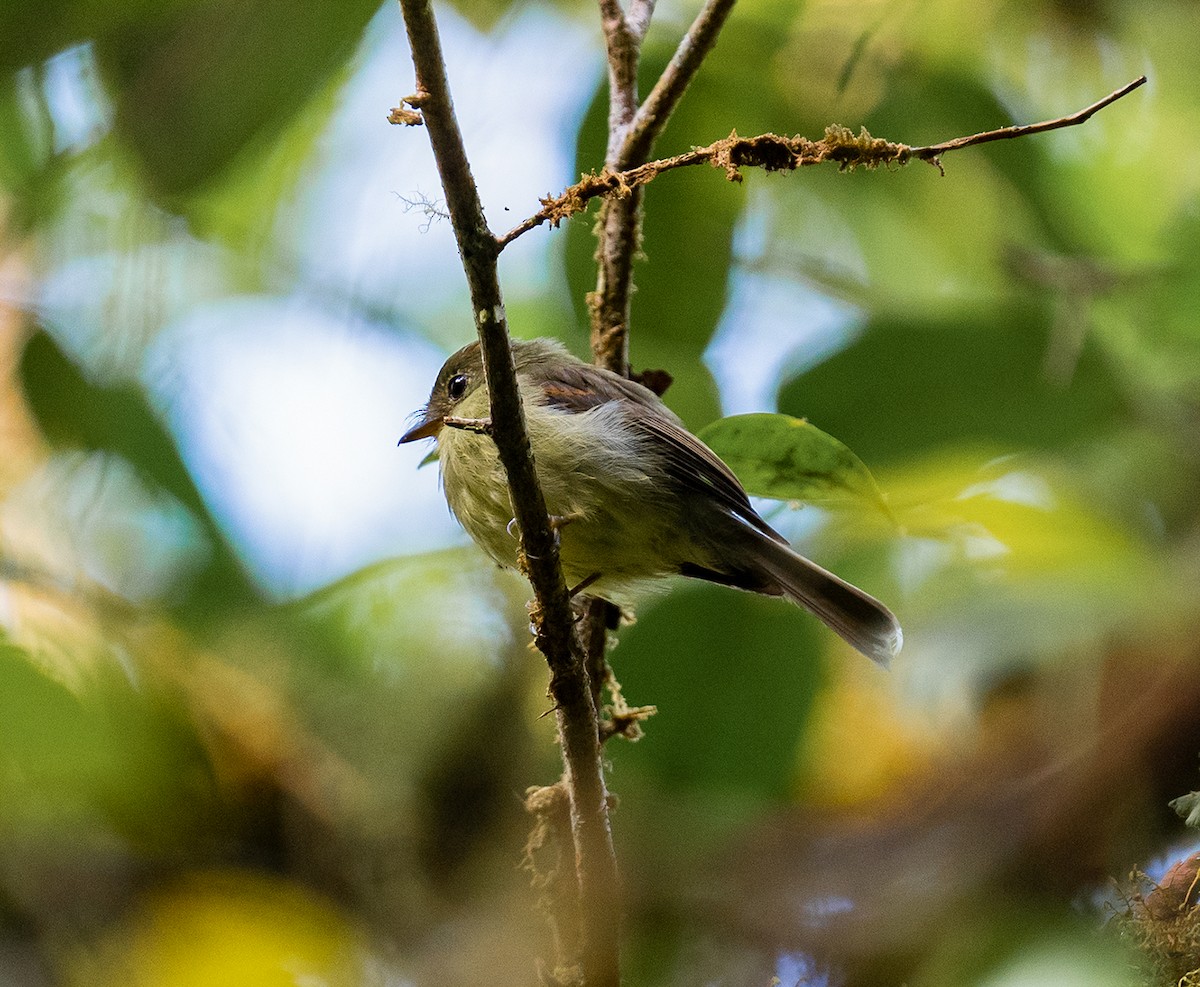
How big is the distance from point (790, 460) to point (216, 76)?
4.97 feet

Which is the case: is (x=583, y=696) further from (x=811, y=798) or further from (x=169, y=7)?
(x=169, y=7)

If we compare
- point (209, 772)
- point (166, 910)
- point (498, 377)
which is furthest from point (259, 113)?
point (166, 910)

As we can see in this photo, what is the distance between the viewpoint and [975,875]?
2.64 metres

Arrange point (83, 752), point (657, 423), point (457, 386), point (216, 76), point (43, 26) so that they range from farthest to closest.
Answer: point (457, 386), point (657, 423), point (216, 76), point (43, 26), point (83, 752)

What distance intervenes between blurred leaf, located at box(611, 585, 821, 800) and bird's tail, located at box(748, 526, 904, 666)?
0.24m

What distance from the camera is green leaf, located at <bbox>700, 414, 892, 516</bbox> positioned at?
2.13 metres

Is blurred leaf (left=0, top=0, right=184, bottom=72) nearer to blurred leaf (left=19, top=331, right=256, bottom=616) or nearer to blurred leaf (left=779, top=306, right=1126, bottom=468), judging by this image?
blurred leaf (left=19, top=331, right=256, bottom=616)

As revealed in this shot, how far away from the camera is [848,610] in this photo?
2.75m

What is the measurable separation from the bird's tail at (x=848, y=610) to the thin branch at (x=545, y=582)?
0.76m

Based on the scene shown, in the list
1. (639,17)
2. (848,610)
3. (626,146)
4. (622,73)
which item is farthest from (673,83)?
(848,610)

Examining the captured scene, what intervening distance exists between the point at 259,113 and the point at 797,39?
1.62 meters

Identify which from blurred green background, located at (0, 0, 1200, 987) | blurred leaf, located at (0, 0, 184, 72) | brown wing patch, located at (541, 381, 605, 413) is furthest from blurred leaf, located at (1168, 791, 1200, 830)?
blurred leaf, located at (0, 0, 184, 72)

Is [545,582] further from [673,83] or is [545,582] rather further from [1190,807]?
[673,83]

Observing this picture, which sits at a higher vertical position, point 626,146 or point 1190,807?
point 626,146
